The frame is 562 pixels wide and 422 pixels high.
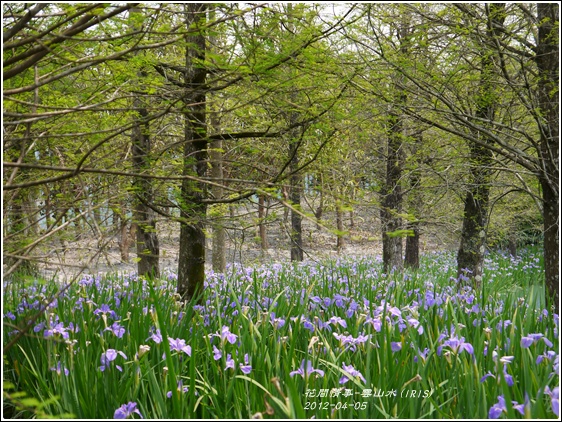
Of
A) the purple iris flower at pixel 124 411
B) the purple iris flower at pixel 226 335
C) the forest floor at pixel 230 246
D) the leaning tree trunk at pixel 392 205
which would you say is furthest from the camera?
the leaning tree trunk at pixel 392 205

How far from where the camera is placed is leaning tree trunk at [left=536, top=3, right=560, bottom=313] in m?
3.29

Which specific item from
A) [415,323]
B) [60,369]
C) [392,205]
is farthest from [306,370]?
[392,205]

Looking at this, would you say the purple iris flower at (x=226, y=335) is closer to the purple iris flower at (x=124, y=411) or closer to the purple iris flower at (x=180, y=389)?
the purple iris flower at (x=180, y=389)

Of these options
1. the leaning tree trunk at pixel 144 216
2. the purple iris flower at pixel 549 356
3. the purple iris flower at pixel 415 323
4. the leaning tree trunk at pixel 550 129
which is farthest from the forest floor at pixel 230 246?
the leaning tree trunk at pixel 550 129

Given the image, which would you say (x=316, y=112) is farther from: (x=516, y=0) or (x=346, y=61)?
(x=516, y=0)

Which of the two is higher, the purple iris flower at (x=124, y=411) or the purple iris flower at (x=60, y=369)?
the purple iris flower at (x=60, y=369)

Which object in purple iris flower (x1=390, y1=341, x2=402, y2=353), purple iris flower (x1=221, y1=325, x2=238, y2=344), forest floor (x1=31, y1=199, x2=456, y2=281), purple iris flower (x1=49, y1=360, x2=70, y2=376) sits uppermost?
forest floor (x1=31, y1=199, x2=456, y2=281)

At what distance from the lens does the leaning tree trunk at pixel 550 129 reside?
3.29 meters

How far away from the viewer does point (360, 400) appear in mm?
2328

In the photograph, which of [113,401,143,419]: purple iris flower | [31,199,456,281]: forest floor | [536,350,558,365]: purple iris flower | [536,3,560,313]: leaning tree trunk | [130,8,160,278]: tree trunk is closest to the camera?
[113,401,143,419]: purple iris flower

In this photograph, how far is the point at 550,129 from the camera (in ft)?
11.2

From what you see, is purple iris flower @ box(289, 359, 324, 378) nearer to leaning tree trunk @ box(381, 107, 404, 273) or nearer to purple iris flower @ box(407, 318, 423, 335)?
purple iris flower @ box(407, 318, 423, 335)

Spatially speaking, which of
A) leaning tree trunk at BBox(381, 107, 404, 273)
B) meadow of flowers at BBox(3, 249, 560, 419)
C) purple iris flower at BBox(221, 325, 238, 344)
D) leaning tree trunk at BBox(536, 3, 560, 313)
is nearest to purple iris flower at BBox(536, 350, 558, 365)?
meadow of flowers at BBox(3, 249, 560, 419)

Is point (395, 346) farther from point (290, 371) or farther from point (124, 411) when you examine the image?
point (124, 411)
